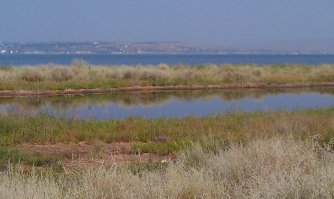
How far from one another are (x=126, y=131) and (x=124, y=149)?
6.24ft

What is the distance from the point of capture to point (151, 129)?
14.0 metres

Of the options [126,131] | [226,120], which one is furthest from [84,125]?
[226,120]

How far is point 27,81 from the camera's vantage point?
3450 centimetres

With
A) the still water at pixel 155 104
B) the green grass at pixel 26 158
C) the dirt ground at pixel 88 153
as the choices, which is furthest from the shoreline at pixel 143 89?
the green grass at pixel 26 158

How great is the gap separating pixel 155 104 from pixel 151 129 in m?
10.4

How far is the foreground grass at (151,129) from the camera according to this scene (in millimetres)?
12016

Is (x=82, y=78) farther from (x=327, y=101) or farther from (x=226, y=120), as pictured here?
(x=226, y=120)

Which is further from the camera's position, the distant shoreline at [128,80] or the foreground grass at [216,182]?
the distant shoreline at [128,80]

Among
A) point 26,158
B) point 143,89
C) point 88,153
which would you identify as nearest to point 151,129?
point 88,153

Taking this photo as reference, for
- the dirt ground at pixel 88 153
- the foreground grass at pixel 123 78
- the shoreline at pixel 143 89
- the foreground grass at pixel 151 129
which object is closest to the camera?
the dirt ground at pixel 88 153

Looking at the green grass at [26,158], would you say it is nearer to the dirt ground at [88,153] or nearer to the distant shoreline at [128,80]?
the dirt ground at [88,153]

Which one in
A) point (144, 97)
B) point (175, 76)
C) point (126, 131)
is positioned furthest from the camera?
point (175, 76)

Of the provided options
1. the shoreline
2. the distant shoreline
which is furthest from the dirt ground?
the distant shoreline

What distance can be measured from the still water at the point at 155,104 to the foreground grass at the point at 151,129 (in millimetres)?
4205
